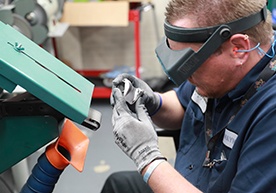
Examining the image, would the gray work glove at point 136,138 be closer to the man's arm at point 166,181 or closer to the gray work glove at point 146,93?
the man's arm at point 166,181

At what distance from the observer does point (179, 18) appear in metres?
0.96

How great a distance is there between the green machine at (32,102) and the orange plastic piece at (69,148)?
4 centimetres

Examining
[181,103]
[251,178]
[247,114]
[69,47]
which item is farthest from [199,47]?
[69,47]

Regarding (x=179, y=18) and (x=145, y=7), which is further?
(x=145, y=7)

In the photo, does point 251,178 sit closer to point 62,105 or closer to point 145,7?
point 62,105

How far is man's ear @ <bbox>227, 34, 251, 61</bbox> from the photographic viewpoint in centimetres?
91

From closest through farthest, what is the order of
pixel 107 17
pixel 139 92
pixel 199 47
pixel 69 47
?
pixel 199 47 < pixel 139 92 < pixel 107 17 < pixel 69 47

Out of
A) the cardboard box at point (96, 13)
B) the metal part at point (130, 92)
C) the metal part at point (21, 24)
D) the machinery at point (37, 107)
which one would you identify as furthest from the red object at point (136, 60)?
the machinery at point (37, 107)

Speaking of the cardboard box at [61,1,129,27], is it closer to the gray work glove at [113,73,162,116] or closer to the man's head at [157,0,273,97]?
the gray work glove at [113,73,162,116]

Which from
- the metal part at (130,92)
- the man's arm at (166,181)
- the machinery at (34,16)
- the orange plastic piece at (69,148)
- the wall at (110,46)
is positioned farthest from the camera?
the wall at (110,46)

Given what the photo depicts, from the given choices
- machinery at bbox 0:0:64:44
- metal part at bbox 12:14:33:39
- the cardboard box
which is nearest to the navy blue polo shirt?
machinery at bbox 0:0:64:44

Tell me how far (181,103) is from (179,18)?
0.53 metres

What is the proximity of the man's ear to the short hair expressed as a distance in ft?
0.07

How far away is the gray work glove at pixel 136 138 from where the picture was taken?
978 millimetres
